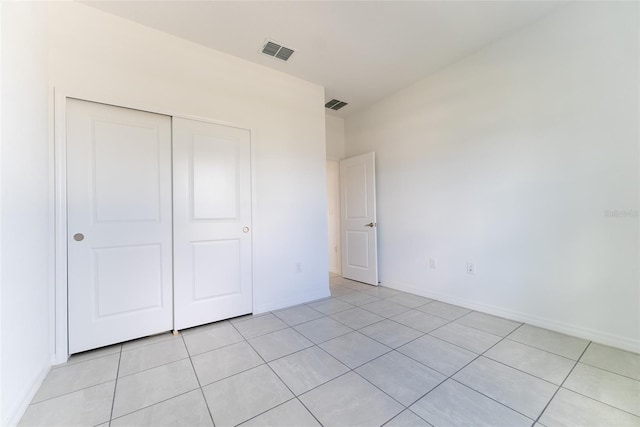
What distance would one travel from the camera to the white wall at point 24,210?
1.26 m

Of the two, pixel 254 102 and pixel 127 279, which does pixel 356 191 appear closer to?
pixel 254 102

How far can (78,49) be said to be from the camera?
1.94 meters

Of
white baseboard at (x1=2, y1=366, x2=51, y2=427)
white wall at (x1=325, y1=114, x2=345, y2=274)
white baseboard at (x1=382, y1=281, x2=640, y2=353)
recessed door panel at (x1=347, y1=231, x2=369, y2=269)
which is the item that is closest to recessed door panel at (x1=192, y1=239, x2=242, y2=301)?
white baseboard at (x1=2, y1=366, x2=51, y2=427)

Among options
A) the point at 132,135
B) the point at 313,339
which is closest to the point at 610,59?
the point at 313,339

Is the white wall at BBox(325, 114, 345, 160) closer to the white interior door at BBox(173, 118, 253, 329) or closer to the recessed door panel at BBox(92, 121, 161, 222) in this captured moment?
the white interior door at BBox(173, 118, 253, 329)

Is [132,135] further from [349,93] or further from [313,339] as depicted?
[349,93]

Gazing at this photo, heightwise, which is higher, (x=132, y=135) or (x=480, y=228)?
(x=132, y=135)

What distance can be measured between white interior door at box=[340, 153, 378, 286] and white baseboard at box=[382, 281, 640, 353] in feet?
2.84

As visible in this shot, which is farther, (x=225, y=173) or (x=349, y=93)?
(x=349, y=93)

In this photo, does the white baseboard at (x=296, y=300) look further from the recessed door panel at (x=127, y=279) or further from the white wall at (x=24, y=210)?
the white wall at (x=24, y=210)

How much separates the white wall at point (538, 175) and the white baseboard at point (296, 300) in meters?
1.21

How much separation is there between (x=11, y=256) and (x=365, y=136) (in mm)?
3890

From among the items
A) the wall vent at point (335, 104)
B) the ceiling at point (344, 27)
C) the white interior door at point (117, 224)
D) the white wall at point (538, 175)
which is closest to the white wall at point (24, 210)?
the white interior door at point (117, 224)

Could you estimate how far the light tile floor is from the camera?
1.29 metres
